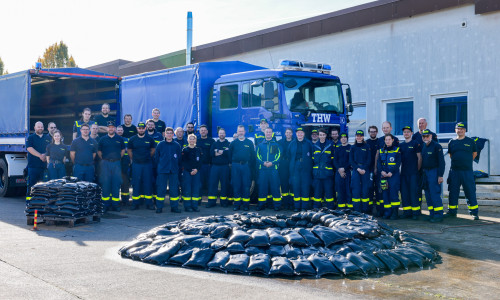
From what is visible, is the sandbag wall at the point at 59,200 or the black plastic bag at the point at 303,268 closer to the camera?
the black plastic bag at the point at 303,268

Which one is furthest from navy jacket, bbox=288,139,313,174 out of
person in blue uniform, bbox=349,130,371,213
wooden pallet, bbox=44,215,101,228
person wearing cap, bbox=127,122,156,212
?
wooden pallet, bbox=44,215,101,228

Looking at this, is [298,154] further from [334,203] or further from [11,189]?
[11,189]

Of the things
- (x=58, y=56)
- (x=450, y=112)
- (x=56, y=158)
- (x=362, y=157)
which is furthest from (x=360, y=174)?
(x=58, y=56)

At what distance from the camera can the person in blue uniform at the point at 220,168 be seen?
1191cm

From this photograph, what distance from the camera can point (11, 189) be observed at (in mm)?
13977

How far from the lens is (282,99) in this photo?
1141 centimetres

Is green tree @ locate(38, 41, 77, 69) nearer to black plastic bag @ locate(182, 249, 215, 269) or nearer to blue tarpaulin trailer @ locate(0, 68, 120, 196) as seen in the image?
blue tarpaulin trailer @ locate(0, 68, 120, 196)

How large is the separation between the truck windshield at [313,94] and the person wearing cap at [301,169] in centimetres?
71

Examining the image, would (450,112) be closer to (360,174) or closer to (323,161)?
(360,174)

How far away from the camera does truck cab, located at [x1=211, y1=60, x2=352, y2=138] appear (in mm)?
11445

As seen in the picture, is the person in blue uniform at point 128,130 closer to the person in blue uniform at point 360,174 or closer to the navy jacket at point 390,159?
the person in blue uniform at point 360,174

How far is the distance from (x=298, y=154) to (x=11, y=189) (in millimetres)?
7997

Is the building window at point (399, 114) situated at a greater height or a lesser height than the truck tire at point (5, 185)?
greater

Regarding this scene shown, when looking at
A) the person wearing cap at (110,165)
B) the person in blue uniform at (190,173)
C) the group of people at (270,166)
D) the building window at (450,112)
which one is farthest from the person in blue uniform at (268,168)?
the building window at (450,112)
